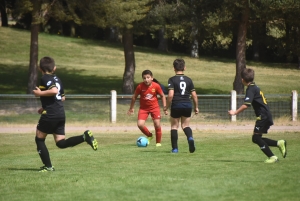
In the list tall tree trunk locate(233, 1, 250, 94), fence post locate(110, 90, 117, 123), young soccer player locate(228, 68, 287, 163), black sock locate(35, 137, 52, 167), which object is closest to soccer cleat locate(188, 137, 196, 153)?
young soccer player locate(228, 68, 287, 163)

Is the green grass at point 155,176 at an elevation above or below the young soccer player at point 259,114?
below

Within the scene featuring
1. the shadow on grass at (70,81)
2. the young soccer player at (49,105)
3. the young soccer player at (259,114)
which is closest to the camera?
the young soccer player at (49,105)

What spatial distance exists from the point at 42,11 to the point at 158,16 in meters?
5.63

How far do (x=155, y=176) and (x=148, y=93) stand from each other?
599cm

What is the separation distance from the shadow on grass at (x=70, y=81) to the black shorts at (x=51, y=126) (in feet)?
93.7

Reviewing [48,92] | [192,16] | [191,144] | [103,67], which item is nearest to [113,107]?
[192,16]

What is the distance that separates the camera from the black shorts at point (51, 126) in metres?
11.2

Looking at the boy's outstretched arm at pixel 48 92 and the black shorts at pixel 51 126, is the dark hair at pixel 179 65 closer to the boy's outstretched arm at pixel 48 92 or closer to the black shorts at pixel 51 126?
the black shorts at pixel 51 126

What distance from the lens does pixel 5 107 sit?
26094 millimetres

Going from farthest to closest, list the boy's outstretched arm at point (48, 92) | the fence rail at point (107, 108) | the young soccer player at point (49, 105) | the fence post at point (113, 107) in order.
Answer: the fence post at point (113, 107)
the fence rail at point (107, 108)
the young soccer player at point (49, 105)
the boy's outstretched arm at point (48, 92)

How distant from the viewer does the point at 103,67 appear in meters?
52.7

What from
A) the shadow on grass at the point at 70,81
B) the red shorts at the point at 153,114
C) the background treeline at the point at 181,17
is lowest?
the shadow on grass at the point at 70,81

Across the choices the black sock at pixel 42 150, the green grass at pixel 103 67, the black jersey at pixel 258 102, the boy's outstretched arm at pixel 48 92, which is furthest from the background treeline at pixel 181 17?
the boy's outstretched arm at pixel 48 92

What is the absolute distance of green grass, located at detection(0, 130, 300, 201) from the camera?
29.2ft
